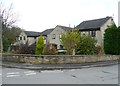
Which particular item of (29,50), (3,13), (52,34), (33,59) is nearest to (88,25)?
(52,34)

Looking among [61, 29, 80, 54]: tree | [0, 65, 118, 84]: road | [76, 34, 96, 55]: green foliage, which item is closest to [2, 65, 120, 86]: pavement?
[0, 65, 118, 84]: road

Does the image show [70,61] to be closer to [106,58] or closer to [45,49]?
[45,49]

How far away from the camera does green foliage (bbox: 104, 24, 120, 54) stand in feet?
106

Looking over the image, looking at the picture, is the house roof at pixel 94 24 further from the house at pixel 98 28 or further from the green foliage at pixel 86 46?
the green foliage at pixel 86 46

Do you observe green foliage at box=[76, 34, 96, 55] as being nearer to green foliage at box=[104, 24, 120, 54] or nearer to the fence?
the fence

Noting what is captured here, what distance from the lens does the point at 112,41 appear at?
107ft

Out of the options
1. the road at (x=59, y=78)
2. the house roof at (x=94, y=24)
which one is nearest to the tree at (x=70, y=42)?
the road at (x=59, y=78)

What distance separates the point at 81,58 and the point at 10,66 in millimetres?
7551

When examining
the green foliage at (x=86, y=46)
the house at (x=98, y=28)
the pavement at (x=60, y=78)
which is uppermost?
the house at (x=98, y=28)

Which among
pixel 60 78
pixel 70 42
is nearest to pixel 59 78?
pixel 60 78

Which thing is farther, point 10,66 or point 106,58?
point 106,58

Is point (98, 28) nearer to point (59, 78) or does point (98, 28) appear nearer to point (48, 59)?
point (48, 59)

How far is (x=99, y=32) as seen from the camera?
41.0m

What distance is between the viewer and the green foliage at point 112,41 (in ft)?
106
